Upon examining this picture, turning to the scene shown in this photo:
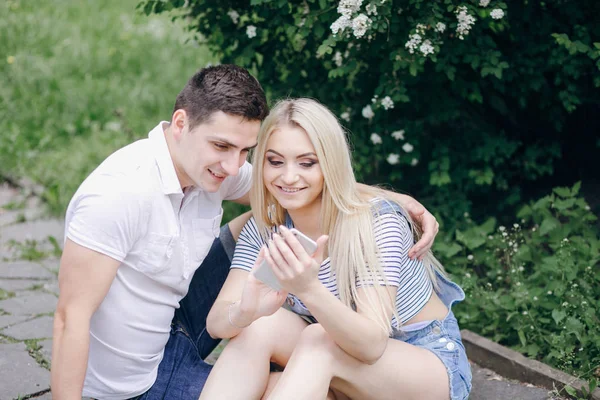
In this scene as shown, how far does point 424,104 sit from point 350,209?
1.55 metres

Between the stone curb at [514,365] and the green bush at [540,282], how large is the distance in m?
0.07

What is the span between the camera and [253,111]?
2488mm

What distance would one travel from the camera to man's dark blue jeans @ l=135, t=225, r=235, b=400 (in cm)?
264

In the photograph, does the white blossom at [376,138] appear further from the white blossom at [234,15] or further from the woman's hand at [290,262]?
the woman's hand at [290,262]

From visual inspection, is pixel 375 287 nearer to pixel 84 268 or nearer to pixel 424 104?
pixel 84 268

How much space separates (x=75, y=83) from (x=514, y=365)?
5.09 m

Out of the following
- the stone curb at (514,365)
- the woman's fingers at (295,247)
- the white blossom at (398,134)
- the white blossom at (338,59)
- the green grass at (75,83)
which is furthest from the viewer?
the green grass at (75,83)

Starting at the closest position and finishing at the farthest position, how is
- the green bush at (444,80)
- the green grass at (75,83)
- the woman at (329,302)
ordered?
the woman at (329,302) < the green bush at (444,80) < the green grass at (75,83)

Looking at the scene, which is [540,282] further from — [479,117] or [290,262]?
[290,262]

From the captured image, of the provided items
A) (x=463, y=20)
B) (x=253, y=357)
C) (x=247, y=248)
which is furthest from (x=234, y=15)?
(x=253, y=357)

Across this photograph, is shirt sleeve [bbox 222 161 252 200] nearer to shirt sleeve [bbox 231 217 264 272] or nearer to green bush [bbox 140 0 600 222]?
shirt sleeve [bbox 231 217 264 272]

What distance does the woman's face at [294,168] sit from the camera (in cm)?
257

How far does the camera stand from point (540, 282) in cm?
346

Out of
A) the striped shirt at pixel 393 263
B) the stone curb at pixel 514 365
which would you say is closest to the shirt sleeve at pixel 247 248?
the striped shirt at pixel 393 263
